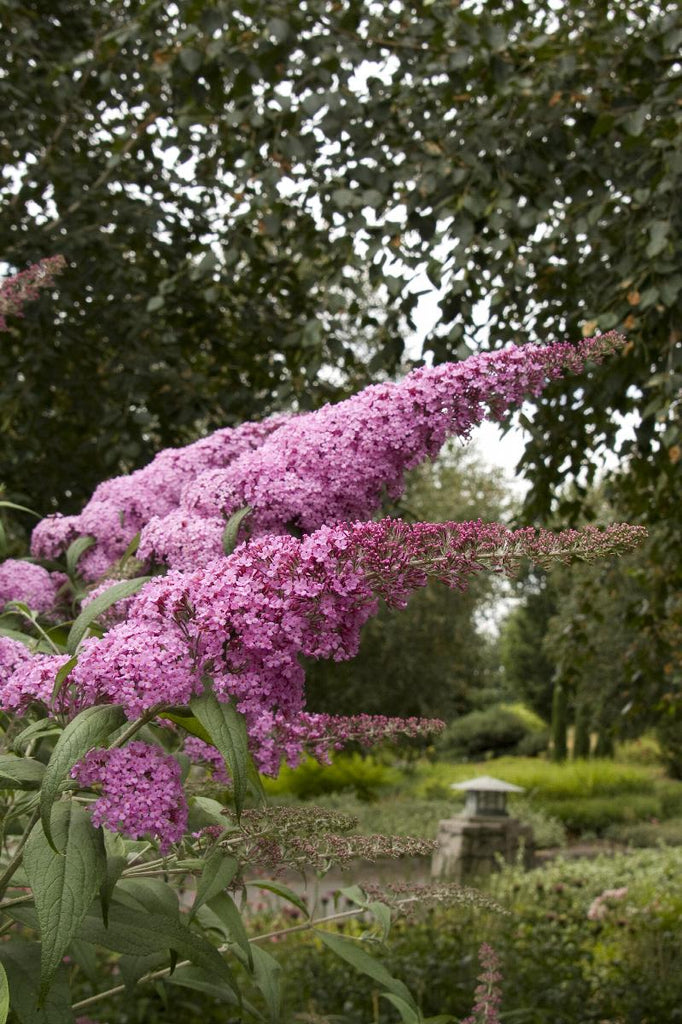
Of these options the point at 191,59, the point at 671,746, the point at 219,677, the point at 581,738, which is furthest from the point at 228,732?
the point at 581,738

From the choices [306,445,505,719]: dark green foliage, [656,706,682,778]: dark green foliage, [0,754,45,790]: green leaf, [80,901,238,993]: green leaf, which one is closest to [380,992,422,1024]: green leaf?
[80,901,238,993]: green leaf

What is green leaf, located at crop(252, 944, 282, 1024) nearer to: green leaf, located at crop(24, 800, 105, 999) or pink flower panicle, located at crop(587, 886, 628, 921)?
green leaf, located at crop(24, 800, 105, 999)

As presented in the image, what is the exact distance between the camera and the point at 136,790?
111 cm

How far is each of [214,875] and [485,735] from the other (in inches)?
900

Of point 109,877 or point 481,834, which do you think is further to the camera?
point 481,834

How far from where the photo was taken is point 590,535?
115 cm

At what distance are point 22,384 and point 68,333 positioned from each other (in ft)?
2.28

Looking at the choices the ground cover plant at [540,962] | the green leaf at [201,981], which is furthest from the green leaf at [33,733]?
the ground cover plant at [540,962]

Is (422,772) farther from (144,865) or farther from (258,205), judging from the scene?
(144,865)

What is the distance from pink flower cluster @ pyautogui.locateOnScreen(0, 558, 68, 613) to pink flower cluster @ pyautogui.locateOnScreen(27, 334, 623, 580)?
366mm

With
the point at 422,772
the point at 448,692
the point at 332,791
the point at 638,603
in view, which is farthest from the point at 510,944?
the point at 422,772

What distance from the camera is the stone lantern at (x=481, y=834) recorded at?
30.9 feet

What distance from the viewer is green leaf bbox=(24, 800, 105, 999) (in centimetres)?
102

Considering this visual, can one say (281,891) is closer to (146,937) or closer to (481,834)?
(146,937)
